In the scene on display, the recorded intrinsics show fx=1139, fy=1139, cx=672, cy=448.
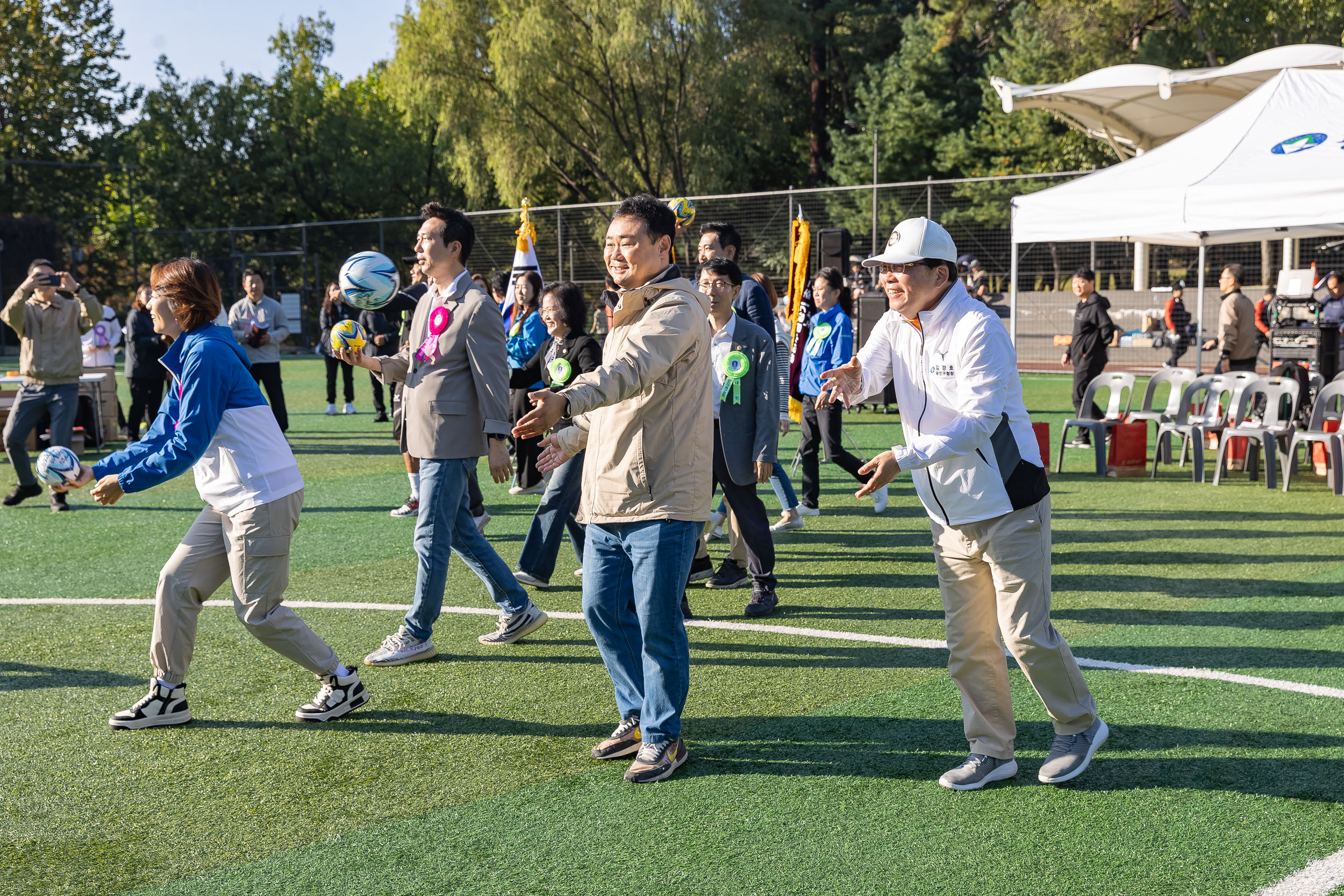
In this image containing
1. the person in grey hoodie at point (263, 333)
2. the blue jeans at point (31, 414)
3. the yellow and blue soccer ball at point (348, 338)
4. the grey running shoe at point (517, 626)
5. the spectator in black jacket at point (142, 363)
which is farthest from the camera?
the person in grey hoodie at point (263, 333)

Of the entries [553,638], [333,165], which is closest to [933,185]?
[553,638]

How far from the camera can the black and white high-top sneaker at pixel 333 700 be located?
4.63 m

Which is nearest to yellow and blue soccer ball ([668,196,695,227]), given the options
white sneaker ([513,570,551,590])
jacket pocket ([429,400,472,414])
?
white sneaker ([513,570,551,590])

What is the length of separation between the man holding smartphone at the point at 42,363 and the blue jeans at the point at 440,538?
571cm

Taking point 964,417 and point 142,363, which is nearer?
point 964,417

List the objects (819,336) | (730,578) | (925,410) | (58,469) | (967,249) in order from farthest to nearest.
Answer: (967,249) < (819,336) < (730,578) < (58,469) < (925,410)

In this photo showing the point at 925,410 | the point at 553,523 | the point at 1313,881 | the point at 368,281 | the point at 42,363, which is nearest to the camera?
the point at 1313,881

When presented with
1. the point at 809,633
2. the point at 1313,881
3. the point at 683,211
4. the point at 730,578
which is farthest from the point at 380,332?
the point at 1313,881

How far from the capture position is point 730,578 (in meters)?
6.91

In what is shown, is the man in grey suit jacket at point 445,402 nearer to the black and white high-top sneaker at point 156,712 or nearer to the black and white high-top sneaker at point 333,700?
the black and white high-top sneaker at point 333,700

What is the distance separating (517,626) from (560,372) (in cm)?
199

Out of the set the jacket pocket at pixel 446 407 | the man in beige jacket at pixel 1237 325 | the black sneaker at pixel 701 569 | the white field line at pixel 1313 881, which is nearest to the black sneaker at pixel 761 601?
the black sneaker at pixel 701 569

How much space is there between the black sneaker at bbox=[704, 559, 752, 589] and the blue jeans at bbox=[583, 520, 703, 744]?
2.67 m

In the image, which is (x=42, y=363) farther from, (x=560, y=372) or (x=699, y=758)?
(x=699, y=758)
